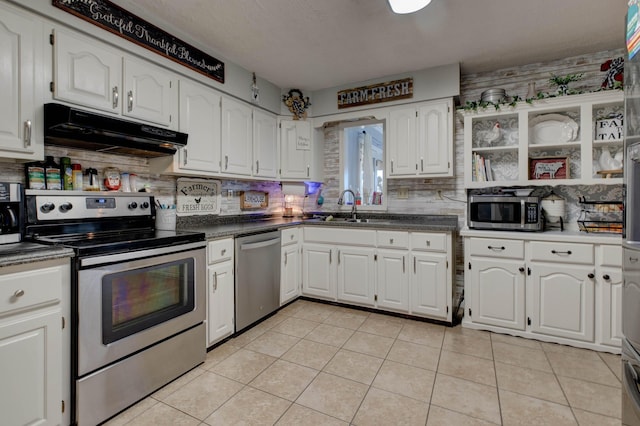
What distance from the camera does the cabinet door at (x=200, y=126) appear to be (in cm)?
258

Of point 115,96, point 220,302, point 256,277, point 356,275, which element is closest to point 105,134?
point 115,96

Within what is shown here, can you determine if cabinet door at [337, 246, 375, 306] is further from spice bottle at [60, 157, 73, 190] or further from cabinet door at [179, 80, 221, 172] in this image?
spice bottle at [60, 157, 73, 190]

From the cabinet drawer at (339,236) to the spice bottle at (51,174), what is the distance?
7.12ft

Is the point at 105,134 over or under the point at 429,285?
over

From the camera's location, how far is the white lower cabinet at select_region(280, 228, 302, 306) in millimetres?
3242

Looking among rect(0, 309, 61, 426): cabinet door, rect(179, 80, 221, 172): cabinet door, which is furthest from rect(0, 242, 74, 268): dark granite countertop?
rect(179, 80, 221, 172): cabinet door

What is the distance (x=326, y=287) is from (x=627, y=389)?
2564 mm

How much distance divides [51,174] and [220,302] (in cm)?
139

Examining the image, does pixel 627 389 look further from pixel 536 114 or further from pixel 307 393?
pixel 536 114

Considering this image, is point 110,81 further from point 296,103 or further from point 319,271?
point 319,271

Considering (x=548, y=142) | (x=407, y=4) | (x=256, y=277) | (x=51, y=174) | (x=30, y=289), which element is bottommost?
(x=256, y=277)

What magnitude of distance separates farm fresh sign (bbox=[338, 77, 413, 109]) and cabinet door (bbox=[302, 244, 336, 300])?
1.71 m

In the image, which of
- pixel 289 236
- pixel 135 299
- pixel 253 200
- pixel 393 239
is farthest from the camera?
pixel 253 200

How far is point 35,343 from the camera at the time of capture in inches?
55.6
